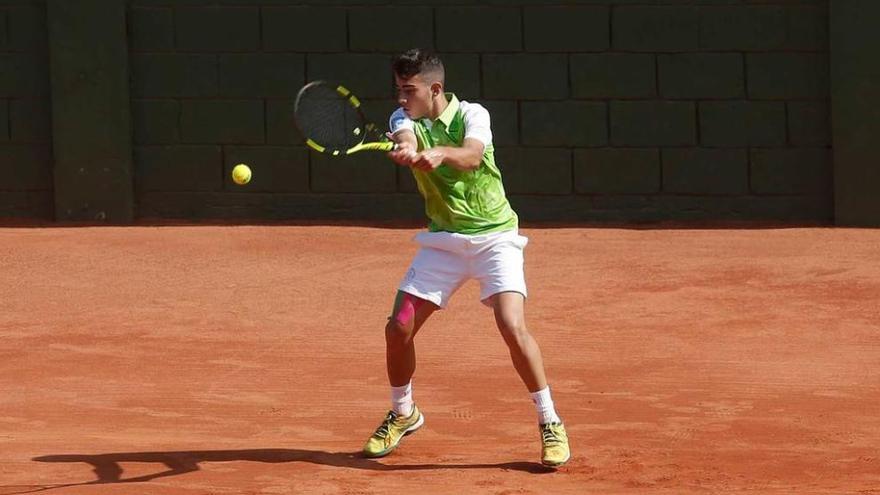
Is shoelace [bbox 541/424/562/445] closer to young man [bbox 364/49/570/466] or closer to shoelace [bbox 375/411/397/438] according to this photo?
young man [bbox 364/49/570/466]

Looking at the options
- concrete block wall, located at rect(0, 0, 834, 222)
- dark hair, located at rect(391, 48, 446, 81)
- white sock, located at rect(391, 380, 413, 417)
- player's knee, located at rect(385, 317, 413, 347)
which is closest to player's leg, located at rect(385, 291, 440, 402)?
player's knee, located at rect(385, 317, 413, 347)

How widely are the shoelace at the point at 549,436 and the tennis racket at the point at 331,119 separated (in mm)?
1392

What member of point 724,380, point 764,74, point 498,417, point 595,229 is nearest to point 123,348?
point 498,417

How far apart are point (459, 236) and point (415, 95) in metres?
0.61

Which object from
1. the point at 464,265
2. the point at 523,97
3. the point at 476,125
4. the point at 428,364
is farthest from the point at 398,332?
the point at 523,97

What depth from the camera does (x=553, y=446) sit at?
6.37m

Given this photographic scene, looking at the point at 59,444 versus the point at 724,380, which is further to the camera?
the point at 724,380

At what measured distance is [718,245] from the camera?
39.7 ft

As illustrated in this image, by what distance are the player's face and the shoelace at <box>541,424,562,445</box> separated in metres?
1.40

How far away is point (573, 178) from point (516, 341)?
6.89m

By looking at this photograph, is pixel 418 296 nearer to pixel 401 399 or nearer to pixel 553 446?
pixel 401 399

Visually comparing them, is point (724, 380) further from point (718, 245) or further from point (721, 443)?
point (718, 245)

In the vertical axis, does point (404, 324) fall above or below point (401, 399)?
above

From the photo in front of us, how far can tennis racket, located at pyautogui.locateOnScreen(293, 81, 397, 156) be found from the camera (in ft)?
21.7
